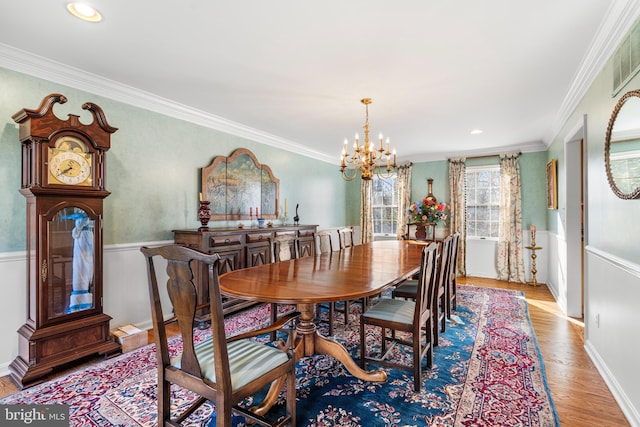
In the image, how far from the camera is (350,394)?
6.81ft

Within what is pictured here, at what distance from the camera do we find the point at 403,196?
6.68 m

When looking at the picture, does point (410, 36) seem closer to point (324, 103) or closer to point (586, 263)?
point (324, 103)

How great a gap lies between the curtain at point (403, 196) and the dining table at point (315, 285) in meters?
3.90

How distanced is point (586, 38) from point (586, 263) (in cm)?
185

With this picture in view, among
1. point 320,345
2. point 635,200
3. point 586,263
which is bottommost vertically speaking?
point 320,345

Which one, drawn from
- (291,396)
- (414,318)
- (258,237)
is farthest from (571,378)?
(258,237)

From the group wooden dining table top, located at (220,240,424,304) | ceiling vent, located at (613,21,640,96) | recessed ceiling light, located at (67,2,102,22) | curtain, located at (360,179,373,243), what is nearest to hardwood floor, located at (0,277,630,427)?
wooden dining table top, located at (220,240,424,304)

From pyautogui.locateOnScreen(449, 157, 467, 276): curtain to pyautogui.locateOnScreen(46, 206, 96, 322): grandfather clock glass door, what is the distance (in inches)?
224

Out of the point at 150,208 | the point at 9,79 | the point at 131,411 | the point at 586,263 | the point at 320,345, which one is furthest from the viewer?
the point at 150,208

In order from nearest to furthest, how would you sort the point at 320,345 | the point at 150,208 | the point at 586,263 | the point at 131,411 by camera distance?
the point at 131,411 < the point at 320,345 < the point at 586,263 < the point at 150,208

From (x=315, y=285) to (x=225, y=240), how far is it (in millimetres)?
1929

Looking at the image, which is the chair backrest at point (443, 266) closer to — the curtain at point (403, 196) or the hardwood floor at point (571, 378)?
the hardwood floor at point (571, 378)

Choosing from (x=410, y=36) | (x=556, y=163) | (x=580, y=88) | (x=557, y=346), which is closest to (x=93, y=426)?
(x=410, y=36)

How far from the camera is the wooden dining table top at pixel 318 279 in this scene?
5.62 feet
